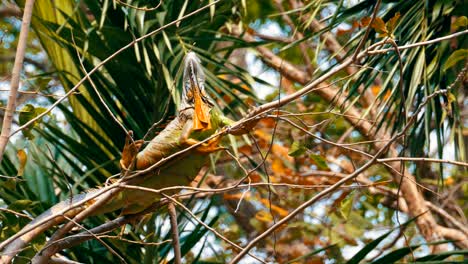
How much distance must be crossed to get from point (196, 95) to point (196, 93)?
0.01m

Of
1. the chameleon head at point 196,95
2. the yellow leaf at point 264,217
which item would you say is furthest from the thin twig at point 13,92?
the yellow leaf at point 264,217

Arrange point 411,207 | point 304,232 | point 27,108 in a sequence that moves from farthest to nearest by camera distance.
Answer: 1. point 304,232
2. point 411,207
3. point 27,108

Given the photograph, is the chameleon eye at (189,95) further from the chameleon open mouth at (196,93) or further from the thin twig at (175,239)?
the thin twig at (175,239)

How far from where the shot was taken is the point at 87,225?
3201 millimetres

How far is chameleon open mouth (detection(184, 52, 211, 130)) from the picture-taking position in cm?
230

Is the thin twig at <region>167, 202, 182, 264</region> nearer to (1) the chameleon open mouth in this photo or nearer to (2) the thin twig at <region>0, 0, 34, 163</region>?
(1) the chameleon open mouth

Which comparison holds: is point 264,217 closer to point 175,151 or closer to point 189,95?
point 189,95

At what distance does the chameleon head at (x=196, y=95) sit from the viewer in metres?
2.30

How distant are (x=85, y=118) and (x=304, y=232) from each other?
243 cm

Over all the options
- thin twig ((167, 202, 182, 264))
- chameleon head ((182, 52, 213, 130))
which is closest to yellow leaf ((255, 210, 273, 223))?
thin twig ((167, 202, 182, 264))

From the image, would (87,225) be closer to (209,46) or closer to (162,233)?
(162,233)

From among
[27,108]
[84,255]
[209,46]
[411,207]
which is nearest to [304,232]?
[411,207]

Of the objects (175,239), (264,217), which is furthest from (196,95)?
(264,217)

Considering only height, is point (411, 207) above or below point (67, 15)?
above
